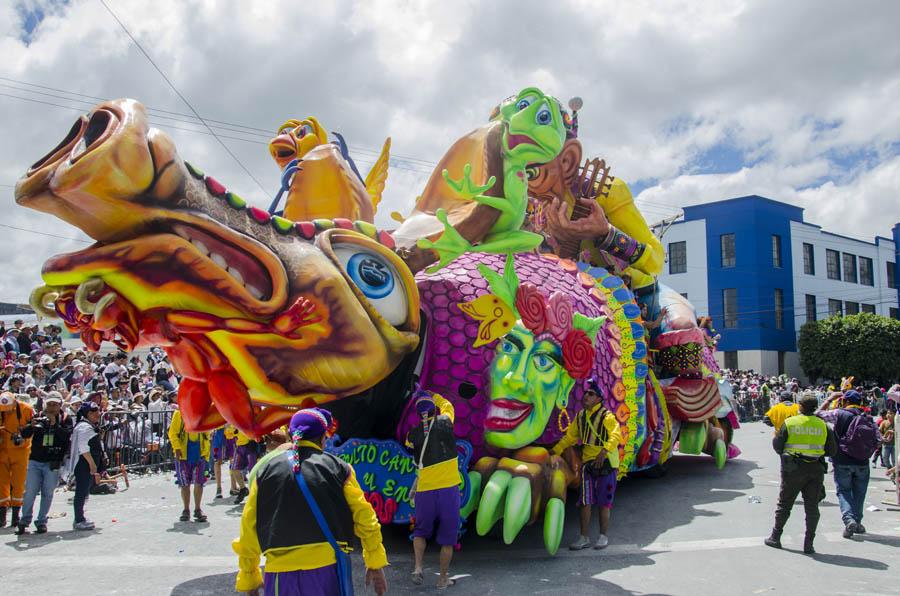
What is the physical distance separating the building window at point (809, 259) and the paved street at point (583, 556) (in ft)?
89.6

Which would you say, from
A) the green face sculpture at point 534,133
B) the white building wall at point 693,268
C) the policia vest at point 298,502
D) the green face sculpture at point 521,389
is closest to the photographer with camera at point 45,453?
the green face sculpture at point 521,389

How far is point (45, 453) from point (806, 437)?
7755 millimetres

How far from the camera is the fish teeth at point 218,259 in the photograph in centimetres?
461

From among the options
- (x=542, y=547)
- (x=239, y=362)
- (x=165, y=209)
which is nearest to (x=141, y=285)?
(x=165, y=209)

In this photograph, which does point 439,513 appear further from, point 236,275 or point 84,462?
point 84,462

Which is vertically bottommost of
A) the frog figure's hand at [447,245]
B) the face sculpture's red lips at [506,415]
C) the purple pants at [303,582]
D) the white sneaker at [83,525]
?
the white sneaker at [83,525]

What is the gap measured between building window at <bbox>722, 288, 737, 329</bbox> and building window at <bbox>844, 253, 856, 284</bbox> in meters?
7.78

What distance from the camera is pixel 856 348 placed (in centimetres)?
2984

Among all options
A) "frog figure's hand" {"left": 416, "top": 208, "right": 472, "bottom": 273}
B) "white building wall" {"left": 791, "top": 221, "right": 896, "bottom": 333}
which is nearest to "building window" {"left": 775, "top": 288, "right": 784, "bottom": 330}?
"white building wall" {"left": 791, "top": 221, "right": 896, "bottom": 333}

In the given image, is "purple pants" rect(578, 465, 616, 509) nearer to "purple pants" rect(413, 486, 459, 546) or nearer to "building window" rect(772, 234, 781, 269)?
"purple pants" rect(413, 486, 459, 546)

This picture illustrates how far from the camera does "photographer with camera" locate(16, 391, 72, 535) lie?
7770 millimetres

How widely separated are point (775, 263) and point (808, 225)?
3.21 metres

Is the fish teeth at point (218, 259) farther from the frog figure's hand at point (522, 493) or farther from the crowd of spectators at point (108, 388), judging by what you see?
the crowd of spectators at point (108, 388)

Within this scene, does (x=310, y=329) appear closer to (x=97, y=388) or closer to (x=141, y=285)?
(x=141, y=285)
